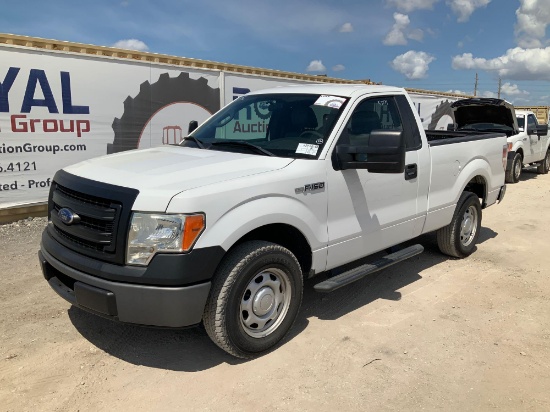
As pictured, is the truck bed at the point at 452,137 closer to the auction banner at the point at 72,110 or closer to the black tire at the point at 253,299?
the black tire at the point at 253,299

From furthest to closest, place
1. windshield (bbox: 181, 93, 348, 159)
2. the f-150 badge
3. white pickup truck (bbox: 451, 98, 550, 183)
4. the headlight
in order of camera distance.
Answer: white pickup truck (bbox: 451, 98, 550, 183) < windshield (bbox: 181, 93, 348, 159) < the f-150 badge < the headlight

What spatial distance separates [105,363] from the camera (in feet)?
10.6

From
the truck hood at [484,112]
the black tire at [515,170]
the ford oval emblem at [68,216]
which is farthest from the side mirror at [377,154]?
the black tire at [515,170]

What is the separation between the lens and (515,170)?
12.3 m

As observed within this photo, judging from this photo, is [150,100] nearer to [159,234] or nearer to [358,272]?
[358,272]

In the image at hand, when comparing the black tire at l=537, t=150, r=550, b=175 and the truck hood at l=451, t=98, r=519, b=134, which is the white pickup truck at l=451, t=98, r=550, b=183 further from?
the black tire at l=537, t=150, r=550, b=175

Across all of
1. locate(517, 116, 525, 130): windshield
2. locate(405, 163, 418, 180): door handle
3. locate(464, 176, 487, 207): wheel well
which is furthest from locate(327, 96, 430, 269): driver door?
locate(517, 116, 525, 130): windshield

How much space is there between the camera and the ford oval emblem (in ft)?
9.93

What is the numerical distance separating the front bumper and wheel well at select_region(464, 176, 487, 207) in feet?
13.5

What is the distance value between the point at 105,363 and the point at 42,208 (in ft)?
15.2

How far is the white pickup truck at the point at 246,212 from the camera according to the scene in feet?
9.05

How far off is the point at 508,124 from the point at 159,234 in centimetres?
1162

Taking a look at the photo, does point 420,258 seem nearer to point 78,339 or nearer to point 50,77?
point 78,339

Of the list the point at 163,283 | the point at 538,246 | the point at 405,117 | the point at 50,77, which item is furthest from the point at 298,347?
the point at 50,77
